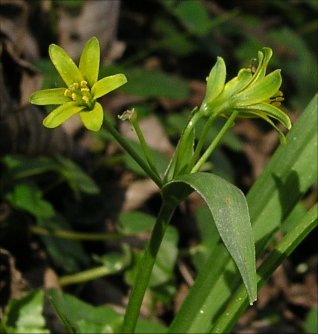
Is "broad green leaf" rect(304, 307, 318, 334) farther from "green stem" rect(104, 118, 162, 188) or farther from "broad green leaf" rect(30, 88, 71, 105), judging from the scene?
"broad green leaf" rect(30, 88, 71, 105)

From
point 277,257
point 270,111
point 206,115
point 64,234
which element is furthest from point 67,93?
point 64,234

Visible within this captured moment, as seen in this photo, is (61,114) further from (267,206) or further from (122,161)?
(122,161)

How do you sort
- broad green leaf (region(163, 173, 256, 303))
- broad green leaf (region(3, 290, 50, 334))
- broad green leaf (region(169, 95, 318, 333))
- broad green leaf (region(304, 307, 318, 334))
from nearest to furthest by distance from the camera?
broad green leaf (region(163, 173, 256, 303)) < broad green leaf (region(169, 95, 318, 333)) < broad green leaf (region(3, 290, 50, 334)) < broad green leaf (region(304, 307, 318, 334))

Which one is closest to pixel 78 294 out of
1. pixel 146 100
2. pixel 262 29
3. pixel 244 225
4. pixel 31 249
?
pixel 31 249

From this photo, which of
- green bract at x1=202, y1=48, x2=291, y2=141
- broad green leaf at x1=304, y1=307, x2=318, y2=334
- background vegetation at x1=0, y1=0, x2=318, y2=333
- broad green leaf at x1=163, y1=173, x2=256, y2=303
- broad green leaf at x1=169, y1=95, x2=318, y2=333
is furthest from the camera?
background vegetation at x1=0, y1=0, x2=318, y2=333

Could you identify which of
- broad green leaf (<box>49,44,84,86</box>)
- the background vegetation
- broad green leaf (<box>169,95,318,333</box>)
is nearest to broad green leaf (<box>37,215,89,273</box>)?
the background vegetation

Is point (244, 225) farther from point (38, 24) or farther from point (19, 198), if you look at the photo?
point (38, 24)

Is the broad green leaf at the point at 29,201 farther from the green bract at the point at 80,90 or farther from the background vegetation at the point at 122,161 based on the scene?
the green bract at the point at 80,90

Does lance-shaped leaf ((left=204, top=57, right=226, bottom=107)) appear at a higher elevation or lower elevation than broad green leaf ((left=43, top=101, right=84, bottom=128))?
higher
